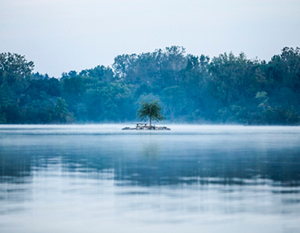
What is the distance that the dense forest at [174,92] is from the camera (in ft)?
350

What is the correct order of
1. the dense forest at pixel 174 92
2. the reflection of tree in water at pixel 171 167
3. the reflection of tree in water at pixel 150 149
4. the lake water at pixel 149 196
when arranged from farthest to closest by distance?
the dense forest at pixel 174 92, the reflection of tree in water at pixel 150 149, the reflection of tree in water at pixel 171 167, the lake water at pixel 149 196

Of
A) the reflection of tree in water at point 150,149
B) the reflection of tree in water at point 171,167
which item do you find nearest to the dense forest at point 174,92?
the reflection of tree in water at point 150,149

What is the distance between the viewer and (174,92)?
12631 cm

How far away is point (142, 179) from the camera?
14391 millimetres


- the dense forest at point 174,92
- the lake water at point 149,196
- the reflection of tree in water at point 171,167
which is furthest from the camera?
the dense forest at point 174,92

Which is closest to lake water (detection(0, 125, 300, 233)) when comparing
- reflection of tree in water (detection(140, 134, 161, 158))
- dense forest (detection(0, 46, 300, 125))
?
reflection of tree in water (detection(140, 134, 161, 158))

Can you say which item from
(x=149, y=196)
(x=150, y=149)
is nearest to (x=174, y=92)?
(x=150, y=149)

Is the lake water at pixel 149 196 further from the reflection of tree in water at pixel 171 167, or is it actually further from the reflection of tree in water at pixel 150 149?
the reflection of tree in water at pixel 150 149

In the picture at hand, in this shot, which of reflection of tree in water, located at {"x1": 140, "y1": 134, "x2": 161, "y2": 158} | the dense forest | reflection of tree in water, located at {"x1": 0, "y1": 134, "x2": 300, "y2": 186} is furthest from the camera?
the dense forest

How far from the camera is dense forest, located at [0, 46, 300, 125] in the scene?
107 metres

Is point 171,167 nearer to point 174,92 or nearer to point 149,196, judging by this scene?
point 149,196

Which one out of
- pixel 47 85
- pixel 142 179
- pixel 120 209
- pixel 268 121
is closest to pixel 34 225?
pixel 120 209

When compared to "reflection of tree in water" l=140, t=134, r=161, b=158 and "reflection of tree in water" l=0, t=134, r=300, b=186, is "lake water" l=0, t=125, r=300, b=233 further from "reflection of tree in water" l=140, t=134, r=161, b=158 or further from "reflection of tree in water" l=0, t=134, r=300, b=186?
"reflection of tree in water" l=140, t=134, r=161, b=158

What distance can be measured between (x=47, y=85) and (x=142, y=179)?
11676 centimetres
